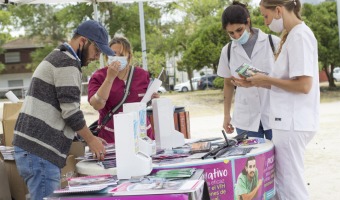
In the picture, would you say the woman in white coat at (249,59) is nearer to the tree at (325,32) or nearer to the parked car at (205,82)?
the tree at (325,32)

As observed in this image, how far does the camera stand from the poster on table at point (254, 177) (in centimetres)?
246

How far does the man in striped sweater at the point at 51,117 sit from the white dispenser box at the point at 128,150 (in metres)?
0.31

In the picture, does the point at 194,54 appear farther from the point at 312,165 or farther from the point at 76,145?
the point at 76,145

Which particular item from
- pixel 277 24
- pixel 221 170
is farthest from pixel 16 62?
pixel 221 170

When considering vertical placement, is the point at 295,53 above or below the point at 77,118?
above

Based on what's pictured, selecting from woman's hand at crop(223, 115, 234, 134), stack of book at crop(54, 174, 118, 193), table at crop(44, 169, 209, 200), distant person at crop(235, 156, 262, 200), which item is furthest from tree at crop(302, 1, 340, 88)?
table at crop(44, 169, 209, 200)

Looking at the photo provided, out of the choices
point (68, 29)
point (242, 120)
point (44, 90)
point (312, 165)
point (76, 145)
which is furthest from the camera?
point (68, 29)

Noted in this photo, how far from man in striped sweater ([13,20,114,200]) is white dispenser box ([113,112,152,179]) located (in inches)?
12.1

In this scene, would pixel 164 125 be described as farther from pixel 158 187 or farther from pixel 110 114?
pixel 158 187

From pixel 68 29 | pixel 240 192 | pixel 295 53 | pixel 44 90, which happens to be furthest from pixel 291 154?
pixel 68 29

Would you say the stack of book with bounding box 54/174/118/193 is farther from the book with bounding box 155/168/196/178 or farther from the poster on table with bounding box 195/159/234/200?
the poster on table with bounding box 195/159/234/200

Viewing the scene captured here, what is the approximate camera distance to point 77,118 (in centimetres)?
245

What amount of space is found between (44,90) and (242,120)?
137 centimetres

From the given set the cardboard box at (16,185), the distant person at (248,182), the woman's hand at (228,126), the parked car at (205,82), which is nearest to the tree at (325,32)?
the parked car at (205,82)
